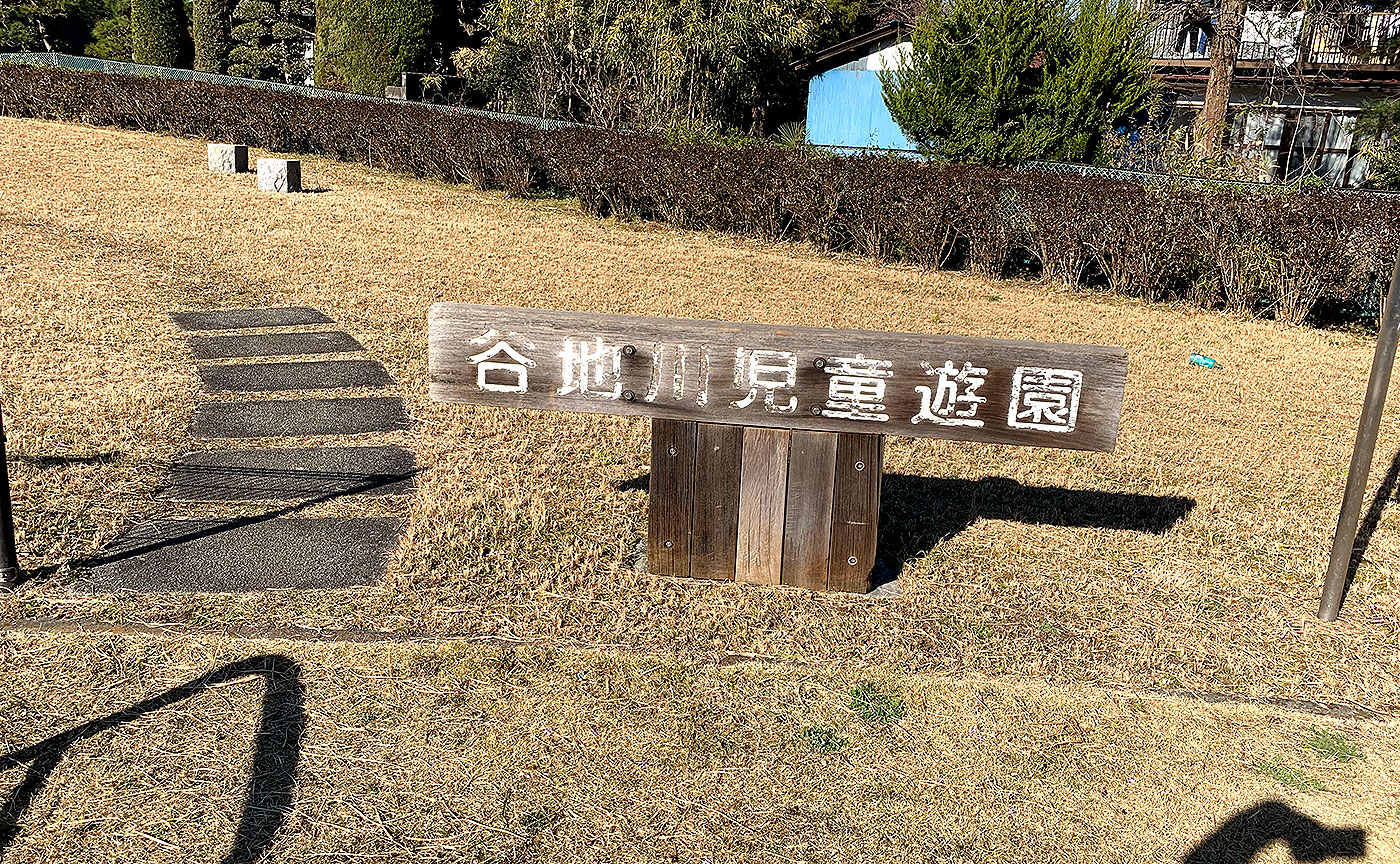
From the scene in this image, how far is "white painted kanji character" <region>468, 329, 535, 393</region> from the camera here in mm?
4281

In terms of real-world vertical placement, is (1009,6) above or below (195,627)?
above

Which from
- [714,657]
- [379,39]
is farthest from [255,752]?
[379,39]

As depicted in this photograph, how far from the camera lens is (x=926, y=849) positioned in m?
3.13

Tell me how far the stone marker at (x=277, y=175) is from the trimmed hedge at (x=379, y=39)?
336 inches

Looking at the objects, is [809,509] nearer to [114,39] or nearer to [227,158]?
[227,158]

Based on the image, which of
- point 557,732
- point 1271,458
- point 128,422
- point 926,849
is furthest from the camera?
point 1271,458

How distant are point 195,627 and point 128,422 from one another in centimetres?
238

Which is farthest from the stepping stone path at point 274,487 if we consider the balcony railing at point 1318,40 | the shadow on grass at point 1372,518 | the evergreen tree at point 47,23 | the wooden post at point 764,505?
the evergreen tree at point 47,23

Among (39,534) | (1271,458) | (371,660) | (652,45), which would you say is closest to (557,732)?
(371,660)

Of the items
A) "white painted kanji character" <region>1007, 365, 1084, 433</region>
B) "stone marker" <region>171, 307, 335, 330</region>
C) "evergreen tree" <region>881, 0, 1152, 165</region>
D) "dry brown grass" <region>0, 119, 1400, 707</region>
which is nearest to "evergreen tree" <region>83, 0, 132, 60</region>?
"dry brown grass" <region>0, 119, 1400, 707</region>

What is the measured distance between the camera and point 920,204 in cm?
1211

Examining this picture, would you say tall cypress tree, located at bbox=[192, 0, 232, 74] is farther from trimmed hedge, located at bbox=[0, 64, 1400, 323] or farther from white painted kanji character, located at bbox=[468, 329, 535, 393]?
white painted kanji character, located at bbox=[468, 329, 535, 393]

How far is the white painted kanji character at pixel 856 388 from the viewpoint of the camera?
4.18 meters

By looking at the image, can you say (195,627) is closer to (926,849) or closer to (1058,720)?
(926,849)
